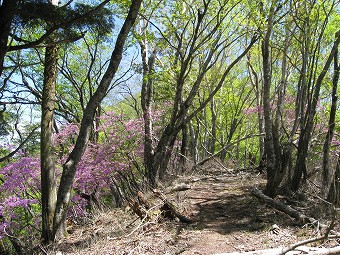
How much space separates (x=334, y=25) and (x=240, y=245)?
6.07 meters

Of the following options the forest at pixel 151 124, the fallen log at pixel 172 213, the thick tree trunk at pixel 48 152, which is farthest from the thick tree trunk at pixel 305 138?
the thick tree trunk at pixel 48 152

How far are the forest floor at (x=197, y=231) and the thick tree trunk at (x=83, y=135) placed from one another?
51 centimetres

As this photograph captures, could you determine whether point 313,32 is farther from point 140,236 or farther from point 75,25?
point 140,236

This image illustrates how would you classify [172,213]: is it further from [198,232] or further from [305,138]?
[305,138]

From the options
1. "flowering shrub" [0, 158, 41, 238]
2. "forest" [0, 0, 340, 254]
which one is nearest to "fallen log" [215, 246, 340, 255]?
"forest" [0, 0, 340, 254]

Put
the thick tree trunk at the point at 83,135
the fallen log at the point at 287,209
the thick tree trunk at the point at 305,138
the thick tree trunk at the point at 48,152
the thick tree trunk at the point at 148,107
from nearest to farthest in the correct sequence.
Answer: the fallen log at the point at 287,209
the thick tree trunk at the point at 83,135
the thick tree trunk at the point at 48,152
the thick tree trunk at the point at 305,138
the thick tree trunk at the point at 148,107

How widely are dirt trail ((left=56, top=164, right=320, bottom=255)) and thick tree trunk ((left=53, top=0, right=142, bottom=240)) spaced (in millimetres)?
520

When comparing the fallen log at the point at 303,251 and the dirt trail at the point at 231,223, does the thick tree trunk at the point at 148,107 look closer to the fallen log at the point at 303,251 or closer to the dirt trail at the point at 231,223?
the dirt trail at the point at 231,223

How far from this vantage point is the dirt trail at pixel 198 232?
14.3ft

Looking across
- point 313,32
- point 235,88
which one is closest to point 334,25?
point 313,32

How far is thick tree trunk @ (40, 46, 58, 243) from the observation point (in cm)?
583

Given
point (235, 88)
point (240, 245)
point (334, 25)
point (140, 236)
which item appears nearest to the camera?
point (240, 245)

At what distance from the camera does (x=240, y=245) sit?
4.32 meters

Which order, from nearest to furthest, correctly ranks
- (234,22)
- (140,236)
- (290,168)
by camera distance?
(140,236) < (290,168) < (234,22)
